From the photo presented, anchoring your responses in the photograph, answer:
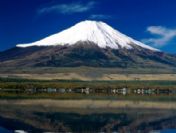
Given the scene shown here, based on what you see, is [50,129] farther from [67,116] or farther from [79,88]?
[79,88]

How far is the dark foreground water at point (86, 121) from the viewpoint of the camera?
33688 millimetres

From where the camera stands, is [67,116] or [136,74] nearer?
[67,116]

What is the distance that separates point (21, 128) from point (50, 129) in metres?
1.75

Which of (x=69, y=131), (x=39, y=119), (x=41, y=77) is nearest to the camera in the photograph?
(x=69, y=131)

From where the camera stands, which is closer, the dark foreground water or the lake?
the dark foreground water

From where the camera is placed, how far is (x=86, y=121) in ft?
129

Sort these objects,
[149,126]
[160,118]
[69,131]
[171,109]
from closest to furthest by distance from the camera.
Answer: [69,131], [149,126], [160,118], [171,109]

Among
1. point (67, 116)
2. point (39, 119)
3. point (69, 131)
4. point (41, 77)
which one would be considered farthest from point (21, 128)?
point (41, 77)

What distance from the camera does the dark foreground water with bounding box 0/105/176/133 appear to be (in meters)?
33.7

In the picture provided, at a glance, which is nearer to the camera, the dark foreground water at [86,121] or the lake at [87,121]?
the dark foreground water at [86,121]

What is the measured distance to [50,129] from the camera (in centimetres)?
3319

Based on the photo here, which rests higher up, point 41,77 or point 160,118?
point 41,77

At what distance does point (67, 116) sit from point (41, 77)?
134 meters

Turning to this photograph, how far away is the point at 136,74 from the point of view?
7643 inches
